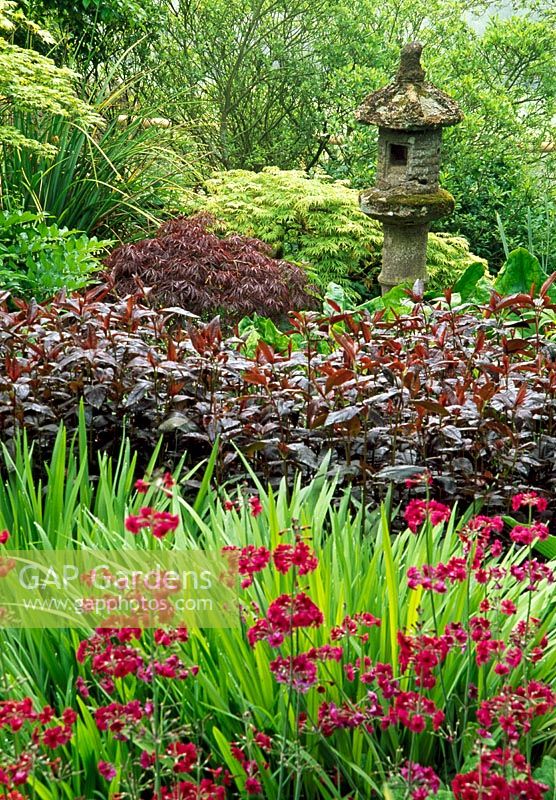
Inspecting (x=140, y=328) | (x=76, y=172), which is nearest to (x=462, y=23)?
(x=76, y=172)

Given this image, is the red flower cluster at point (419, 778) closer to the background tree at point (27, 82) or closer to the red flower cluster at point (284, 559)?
the red flower cluster at point (284, 559)

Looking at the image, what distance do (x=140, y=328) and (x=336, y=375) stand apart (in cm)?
106

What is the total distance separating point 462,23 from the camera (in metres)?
10.3

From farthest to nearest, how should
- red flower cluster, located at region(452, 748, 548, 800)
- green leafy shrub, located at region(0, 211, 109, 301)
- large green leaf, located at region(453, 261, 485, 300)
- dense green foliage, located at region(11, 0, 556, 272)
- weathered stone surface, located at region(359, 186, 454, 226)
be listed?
1. dense green foliage, located at region(11, 0, 556, 272)
2. weathered stone surface, located at region(359, 186, 454, 226)
3. large green leaf, located at region(453, 261, 485, 300)
4. green leafy shrub, located at region(0, 211, 109, 301)
5. red flower cluster, located at region(452, 748, 548, 800)

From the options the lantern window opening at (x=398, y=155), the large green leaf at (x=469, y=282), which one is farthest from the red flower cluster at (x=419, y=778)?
the lantern window opening at (x=398, y=155)

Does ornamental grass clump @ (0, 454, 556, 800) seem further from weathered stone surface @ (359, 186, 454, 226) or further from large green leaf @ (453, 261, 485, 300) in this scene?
weathered stone surface @ (359, 186, 454, 226)

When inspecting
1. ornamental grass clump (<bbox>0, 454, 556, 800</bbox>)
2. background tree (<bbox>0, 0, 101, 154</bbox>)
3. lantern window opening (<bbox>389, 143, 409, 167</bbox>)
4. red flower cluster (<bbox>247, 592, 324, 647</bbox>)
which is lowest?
ornamental grass clump (<bbox>0, 454, 556, 800</bbox>)

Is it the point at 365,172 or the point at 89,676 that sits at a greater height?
the point at 365,172

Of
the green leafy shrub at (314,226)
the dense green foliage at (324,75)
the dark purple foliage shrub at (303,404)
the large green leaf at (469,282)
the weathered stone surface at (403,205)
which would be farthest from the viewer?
the dense green foliage at (324,75)

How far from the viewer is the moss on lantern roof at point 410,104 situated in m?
6.22

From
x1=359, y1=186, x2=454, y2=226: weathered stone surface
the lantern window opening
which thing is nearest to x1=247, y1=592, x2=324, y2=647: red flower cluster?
x1=359, y1=186, x2=454, y2=226: weathered stone surface

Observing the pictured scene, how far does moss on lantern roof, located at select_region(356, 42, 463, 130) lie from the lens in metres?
6.22

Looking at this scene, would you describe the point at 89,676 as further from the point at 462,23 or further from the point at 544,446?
the point at 462,23

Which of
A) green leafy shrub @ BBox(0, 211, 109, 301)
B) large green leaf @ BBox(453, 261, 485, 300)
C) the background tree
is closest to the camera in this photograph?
green leafy shrub @ BBox(0, 211, 109, 301)
